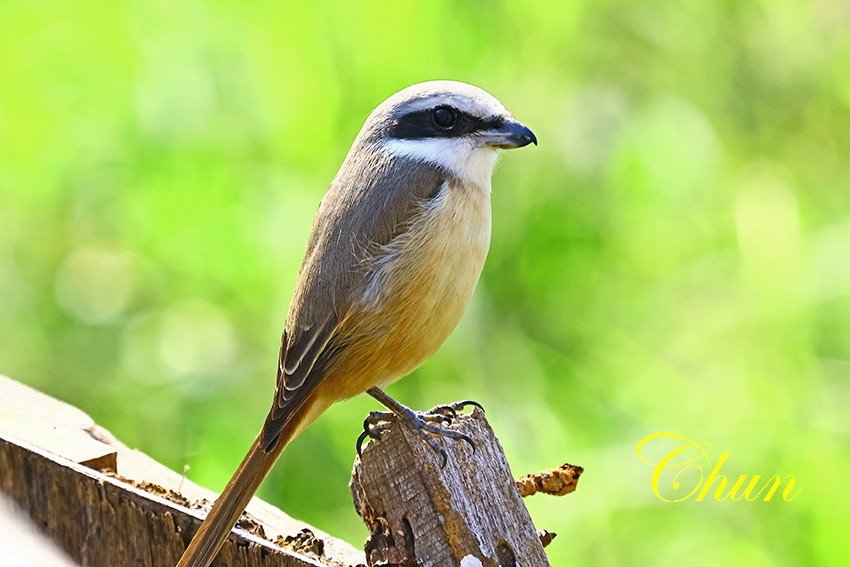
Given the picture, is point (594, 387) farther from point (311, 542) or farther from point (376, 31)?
point (311, 542)

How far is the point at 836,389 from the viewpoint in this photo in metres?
4.70

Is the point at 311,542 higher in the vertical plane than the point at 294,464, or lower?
lower

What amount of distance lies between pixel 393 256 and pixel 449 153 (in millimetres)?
340

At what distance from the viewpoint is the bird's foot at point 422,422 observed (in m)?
2.85

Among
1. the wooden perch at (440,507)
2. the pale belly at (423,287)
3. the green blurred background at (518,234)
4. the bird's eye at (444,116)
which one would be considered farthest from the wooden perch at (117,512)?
the green blurred background at (518,234)

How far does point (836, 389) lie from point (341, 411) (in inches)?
72.8

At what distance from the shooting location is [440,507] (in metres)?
2.65

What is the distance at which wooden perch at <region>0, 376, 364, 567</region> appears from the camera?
285 centimetres

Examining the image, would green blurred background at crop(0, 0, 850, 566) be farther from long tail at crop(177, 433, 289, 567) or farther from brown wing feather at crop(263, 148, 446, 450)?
long tail at crop(177, 433, 289, 567)

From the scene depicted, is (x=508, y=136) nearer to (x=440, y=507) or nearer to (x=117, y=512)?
(x=440, y=507)

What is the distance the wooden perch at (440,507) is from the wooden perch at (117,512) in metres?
0.16

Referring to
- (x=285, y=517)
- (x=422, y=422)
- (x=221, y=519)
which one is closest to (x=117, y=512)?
(x=221, y=519)

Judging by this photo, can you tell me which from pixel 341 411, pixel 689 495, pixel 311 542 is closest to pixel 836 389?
pixel 689 495

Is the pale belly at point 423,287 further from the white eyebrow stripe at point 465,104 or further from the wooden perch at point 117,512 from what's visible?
the wooden perch at point 117,512
